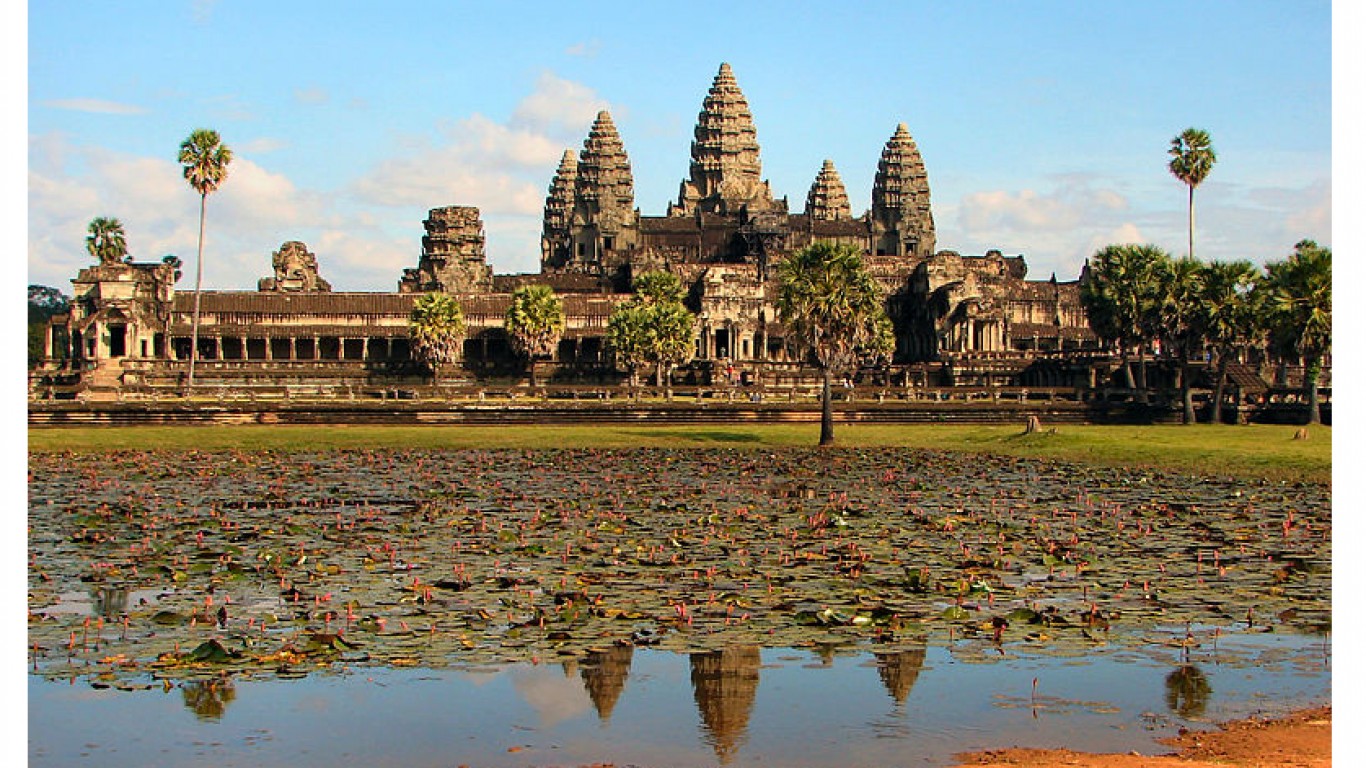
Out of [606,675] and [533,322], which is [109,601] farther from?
[533,322]

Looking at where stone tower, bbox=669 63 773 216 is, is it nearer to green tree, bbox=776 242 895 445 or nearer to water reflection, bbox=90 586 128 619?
green tree, bbox=776 242 895 445

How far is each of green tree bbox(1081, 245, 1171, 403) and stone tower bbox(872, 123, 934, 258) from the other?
7324 centimetres

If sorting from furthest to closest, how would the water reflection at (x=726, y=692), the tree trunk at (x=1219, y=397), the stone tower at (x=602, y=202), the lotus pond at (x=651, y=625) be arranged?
the stone tower at (x=602, y=202) < the tree trunk at (x=1219, y=397) < the lotus pond at (x=651, y=625) < the water reflection at (x=726, y=692)

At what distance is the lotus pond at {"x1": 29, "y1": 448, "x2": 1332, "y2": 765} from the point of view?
43.2 feet

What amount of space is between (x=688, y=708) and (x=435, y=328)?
81013mm

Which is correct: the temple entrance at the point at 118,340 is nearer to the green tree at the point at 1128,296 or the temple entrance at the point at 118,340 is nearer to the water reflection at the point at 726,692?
the green tree at the point at 1128,296

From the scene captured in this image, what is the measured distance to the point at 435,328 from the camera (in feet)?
306

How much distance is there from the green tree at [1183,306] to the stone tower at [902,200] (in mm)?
82001

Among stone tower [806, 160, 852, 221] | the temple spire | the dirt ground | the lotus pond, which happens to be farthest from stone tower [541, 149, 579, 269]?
the dirt ground

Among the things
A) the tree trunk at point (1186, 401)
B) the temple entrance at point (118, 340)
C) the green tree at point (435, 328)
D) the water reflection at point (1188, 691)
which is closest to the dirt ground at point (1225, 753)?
the water reflection at point (1188, 691)

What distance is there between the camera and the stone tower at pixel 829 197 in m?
154

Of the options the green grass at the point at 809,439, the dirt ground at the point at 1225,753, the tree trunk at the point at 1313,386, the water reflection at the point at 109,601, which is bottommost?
the dirt ground at the point at 1225,753

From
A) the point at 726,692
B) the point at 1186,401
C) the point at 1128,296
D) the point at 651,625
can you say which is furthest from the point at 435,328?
the point at 726,692

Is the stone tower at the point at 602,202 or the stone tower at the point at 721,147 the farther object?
the stone tower at the point at 721,147
